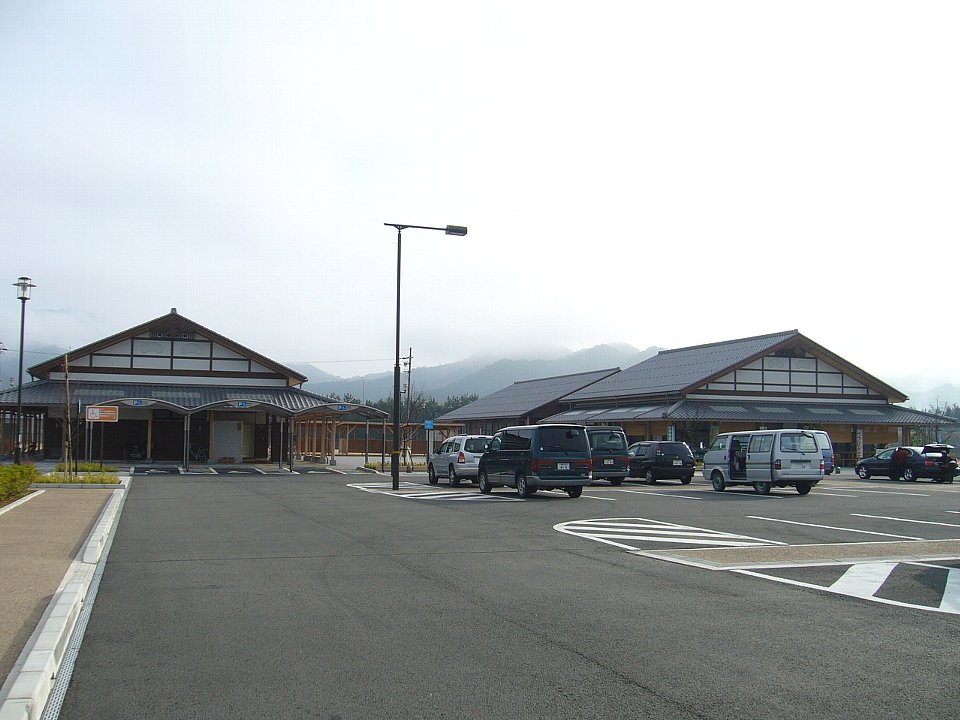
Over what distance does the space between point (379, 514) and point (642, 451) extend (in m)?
16.3

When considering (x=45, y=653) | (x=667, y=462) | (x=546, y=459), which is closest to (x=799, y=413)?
(x=667, y=462)

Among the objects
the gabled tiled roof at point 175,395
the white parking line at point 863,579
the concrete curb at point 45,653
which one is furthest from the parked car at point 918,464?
the concrete curb at point 45,653

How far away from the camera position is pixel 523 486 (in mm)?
22531

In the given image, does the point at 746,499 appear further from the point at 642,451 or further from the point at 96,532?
the point at 96,532

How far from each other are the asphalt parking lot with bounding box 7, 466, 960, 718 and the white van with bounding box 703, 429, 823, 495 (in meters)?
7.91

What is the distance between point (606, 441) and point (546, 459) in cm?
751

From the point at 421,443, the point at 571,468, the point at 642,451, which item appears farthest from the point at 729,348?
the point at 571,468

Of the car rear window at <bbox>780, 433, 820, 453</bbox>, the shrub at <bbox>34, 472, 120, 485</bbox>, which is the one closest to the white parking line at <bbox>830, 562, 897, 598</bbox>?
the car rear window at <bbox>780, 433, 820, 453</bbox>

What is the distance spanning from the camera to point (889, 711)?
5.39 m

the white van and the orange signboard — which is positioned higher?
the orange signboard

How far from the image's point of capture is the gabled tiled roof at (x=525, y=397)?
204 feet

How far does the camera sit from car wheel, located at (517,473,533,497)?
2239 centimetres

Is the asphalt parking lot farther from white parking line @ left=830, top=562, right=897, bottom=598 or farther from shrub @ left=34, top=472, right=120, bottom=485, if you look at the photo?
shrub @ left=34, top=472, right=120, bottom=485

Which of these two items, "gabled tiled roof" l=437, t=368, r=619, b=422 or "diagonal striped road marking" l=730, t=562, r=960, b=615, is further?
"gabled tiled roof" l=437, t=368, r=619, b=422
